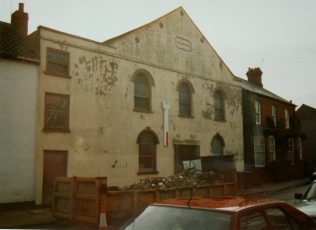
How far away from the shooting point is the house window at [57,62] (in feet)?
56.2

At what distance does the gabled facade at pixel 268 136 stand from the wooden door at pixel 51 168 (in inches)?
551

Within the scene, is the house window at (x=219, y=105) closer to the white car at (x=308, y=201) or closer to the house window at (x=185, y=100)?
the house window at (x=185, y=100)

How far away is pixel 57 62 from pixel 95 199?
31.5ft

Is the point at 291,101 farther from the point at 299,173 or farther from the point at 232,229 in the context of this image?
the point at 232,229

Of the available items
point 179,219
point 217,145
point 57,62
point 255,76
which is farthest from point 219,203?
point 255,76

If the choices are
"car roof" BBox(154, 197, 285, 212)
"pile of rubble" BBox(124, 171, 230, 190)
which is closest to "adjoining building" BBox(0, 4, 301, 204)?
"pile of rubble" BBox(124, 171, 230, 190)

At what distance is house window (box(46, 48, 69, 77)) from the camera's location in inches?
675

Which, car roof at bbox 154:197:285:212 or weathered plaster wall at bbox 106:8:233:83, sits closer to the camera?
car roof at bbox 154:197:285:212

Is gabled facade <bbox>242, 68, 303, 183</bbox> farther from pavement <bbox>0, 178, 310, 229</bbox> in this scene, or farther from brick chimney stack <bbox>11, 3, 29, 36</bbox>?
brick chimney stack <bbox>11, 3, 29, 36</bbox>

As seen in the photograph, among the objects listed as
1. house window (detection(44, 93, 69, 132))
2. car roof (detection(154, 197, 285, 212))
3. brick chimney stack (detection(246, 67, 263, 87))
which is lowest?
car roof (detection(154, 197, 285, 212))

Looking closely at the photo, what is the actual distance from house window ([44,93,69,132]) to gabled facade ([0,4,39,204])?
57 centimetres

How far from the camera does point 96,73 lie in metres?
18.6

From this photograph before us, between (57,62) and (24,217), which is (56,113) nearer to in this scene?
(57,62)

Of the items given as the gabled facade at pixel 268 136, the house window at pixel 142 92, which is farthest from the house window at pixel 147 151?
the gabled facade at pixel 268 136
